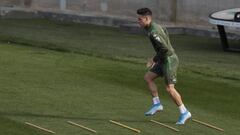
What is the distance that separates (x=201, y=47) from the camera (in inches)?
810

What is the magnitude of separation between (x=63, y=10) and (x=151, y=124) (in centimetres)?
1977

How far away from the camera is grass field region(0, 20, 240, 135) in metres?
10.2

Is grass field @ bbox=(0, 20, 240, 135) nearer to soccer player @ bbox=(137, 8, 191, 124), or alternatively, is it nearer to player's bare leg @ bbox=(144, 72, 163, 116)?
player's bare leg @ bbox=(144, 72, 163, 116)

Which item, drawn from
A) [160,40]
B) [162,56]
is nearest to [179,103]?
[162,56]

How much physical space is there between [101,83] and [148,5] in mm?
13700

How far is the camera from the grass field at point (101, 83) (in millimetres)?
10164

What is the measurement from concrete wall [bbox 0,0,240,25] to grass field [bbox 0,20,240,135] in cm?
230

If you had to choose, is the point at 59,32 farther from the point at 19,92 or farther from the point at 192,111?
the point at 192,111

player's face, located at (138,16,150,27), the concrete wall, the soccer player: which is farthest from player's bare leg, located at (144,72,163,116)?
the concrete wall

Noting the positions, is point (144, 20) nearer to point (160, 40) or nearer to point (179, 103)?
point (160, 40)

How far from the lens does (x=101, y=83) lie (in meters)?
13.6

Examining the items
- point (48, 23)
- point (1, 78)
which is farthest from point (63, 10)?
point (1, 78)

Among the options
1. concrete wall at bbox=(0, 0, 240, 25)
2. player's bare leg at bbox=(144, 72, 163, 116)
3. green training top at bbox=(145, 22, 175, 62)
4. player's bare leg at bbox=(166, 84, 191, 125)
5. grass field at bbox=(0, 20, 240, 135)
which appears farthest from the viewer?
concrete wall at bbox=(0, 0, 240, 25)

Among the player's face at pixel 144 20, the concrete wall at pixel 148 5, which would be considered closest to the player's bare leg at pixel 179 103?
the player's face at pixel 144 20
